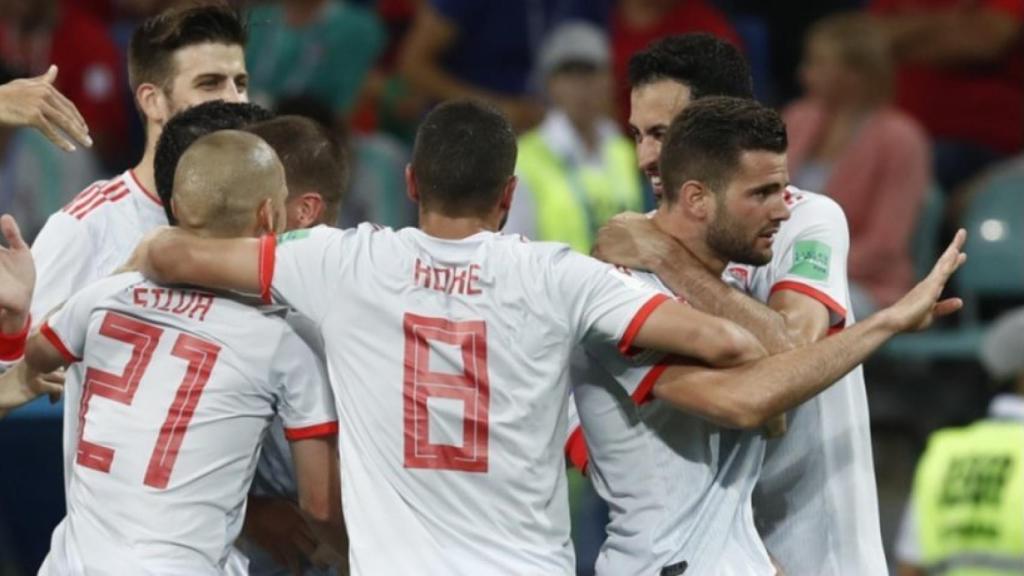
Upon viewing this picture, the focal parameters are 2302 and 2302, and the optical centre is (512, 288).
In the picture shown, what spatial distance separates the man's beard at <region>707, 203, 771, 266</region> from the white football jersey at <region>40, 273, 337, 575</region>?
3.26ft

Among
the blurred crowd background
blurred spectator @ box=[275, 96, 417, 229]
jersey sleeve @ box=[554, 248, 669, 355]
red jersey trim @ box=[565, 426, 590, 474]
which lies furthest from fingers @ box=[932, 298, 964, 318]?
blurred spectator @ box=[275, 96, 417, 229]

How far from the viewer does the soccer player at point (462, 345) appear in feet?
17.1

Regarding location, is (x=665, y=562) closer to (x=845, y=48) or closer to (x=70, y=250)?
(x=70, y=250)

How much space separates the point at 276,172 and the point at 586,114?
5440mm

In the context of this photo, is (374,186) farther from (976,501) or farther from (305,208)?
(305,208)

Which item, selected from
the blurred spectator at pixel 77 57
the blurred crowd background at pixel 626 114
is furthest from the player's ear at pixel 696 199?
the blurred spectator at pixel 77 57

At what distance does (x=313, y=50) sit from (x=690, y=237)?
6137 mm

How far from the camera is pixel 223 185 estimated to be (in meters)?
5.40

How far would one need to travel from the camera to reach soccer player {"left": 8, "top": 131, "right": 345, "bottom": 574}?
5.42 metres

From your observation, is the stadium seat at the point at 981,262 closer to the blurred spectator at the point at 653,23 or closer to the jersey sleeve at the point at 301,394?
the blurred spectator at the point at 653,23

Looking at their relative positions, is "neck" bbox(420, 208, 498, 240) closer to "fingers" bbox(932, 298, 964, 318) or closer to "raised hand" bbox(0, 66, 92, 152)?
"raised hand" bbox(0, 66, 92, 152)

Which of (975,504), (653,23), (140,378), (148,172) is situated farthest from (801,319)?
(653,23)

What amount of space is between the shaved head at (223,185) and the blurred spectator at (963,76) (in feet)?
21.8

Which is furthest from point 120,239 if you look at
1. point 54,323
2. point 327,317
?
point 327,317
